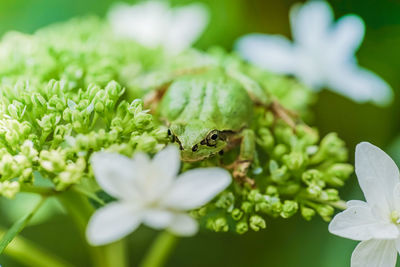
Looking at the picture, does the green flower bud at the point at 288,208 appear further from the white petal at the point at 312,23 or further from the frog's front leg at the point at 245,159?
the white petal at the point at 312,23

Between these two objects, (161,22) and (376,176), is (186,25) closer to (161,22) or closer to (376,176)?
(161,22)

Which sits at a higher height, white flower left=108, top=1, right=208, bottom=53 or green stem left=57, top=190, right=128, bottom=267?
white flower left=108, top=1, right=208, bottom=53

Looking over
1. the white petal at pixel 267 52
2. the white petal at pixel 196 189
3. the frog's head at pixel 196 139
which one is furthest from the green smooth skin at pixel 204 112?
the white petal at pixel 267 52

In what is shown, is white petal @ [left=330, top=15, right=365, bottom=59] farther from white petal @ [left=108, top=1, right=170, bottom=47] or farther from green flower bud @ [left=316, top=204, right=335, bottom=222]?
green flower bud @ [left=316, top=204, right=335, bottom=222]

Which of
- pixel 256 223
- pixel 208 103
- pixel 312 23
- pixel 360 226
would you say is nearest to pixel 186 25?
pixel 312 23

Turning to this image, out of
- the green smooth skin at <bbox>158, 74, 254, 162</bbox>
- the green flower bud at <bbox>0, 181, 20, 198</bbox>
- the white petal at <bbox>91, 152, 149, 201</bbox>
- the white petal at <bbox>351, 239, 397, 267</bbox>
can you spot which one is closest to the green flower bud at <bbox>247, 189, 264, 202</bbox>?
the green smooth skin at <bbox>158, 74, 254, 162</bbox>

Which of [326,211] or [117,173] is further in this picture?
[326,211]
